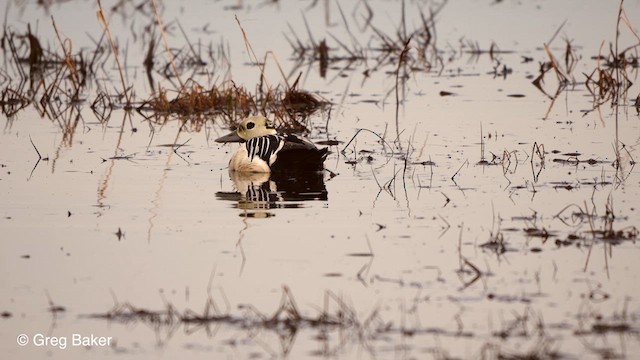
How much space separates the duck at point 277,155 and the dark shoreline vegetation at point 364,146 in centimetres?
23

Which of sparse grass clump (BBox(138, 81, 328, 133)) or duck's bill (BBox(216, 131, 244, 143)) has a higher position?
sparse grass clump (BBox(138, 81, 328, 133))

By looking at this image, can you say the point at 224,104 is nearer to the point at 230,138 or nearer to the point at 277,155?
the point at 230,138

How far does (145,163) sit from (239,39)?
26.1 ft

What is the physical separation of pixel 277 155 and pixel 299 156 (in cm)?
19

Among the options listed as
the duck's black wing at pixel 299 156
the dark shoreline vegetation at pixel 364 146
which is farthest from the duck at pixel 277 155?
the dark shoreline vegetation at pixel 364 146

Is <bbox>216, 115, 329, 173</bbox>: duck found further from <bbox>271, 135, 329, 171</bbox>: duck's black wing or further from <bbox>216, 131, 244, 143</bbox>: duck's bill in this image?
<bbox>216, 131, 244, 143</bbox>: duck's bill

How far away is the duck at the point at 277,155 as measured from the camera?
1023 cm

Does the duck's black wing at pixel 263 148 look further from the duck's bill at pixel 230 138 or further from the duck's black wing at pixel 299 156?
the duck's bill at pixel 230 138

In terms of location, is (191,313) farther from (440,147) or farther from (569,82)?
(569,82)

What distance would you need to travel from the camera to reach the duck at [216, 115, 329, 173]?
10.2 meters

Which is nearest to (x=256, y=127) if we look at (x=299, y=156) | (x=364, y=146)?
(x=299, y=156)

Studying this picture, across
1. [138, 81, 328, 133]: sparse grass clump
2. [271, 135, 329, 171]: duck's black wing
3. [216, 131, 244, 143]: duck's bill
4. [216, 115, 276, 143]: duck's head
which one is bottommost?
[271, 135, 329, 171]: duck's black wing

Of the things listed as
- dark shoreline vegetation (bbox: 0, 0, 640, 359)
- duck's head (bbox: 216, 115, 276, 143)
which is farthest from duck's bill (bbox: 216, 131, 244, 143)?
dark shoreline vegetation (bbox: 0, 0, 640, 359)

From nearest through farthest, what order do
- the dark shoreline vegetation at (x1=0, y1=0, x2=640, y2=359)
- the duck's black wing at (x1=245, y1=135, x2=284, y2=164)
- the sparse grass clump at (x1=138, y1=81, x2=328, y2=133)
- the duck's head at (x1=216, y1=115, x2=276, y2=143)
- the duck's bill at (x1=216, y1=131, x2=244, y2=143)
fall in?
the dark shoreline vegetation at (x1=0, y1=0, x2=640, y2=359) → the duck's black wing at (x1=245, y1=135, x2=284, y2=164) → the duck's head at (x1=216, y1=115, x2=276, y2=143) → the duck's bill at (x1=216, y1=131, x2=244, y2=143) → the sparse grass clump at (x1=138, y1=81, x2=328, y2=133)
